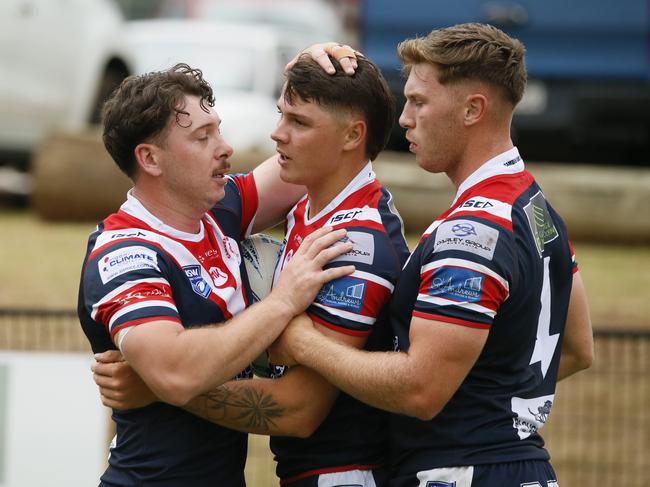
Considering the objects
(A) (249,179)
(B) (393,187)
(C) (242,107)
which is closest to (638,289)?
(B) (393,187)

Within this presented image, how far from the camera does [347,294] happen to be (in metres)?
3.35

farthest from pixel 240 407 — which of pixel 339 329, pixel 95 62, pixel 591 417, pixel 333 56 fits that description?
pixel 95 62

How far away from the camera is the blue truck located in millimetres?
11141

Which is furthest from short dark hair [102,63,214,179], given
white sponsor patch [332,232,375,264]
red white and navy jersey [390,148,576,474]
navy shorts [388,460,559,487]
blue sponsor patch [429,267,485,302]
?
navy shorts [388,460,559,487]

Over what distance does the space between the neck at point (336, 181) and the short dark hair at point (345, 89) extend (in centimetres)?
7

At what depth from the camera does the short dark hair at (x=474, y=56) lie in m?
3.31

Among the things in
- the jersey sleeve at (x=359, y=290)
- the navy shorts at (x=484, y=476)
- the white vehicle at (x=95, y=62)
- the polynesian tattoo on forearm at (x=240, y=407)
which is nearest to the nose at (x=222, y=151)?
the jersey sleeve at (x=359, y=290)

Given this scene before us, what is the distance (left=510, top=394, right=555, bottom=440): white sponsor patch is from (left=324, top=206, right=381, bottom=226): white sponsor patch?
64 cm

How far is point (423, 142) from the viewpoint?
11.1ft

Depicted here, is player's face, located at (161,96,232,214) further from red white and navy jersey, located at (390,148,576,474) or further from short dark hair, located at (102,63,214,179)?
red white and navy jersey, located at (390,148,576,474)

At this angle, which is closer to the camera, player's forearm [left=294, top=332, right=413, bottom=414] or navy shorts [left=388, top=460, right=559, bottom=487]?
player's forearm [left=294, top=332, right=413, bottom=414]

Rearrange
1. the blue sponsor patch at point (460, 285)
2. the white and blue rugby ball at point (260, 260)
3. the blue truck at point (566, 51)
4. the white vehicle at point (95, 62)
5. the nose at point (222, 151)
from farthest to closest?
the blue truck at point (566, 51), the white vehicle at point (95, 62), the white and blue rugby ball at point (260, 260), the nose at point (222, 151), the blue sponsor patch at point (460, 285)

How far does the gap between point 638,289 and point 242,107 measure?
4.27 meters

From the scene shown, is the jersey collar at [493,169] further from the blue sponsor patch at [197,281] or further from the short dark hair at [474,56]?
the blue sponsor patch at [197,281]
